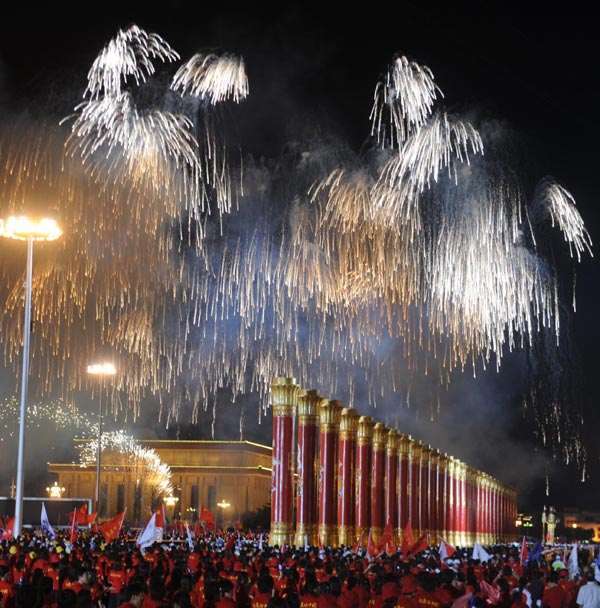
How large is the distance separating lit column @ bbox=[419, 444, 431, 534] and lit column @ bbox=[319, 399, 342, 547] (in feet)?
66.5

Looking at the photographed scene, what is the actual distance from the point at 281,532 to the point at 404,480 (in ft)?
71.2

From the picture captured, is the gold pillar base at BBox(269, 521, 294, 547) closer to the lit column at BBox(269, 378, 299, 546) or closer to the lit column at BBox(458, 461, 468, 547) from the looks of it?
the lit column at BBox(269, 378, 299, 546)

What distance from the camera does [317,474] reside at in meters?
38.3

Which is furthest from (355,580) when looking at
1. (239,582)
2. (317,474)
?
(317,474)

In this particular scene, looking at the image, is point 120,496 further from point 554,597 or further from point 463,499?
point 554,597

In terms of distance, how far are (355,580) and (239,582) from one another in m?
1.67

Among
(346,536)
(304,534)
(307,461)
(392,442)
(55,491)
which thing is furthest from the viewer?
(55,491)

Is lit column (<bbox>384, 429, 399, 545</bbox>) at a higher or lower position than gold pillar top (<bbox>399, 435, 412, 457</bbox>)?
lower

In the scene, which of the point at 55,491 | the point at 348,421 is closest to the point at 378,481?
the point at 348,421

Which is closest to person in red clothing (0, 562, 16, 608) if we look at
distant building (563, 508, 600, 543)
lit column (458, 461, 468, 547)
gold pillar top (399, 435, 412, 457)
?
gold pillar top (399, 435, 412, 457)

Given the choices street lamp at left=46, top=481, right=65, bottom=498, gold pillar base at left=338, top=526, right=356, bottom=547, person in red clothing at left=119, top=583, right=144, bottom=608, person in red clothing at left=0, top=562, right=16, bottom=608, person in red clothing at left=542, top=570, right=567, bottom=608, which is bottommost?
gold pillar base at left=338, top=526, right=356, bottom=547

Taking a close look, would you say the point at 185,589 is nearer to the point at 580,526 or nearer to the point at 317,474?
the point at 317,474

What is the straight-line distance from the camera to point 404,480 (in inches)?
2203

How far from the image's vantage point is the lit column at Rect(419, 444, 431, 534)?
60438 millimetres
